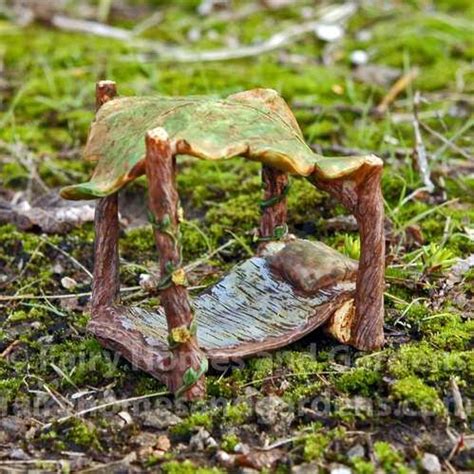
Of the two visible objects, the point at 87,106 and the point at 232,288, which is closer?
the point at 232,288

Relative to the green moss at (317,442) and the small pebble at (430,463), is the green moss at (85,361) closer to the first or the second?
the green moss at (317,442)

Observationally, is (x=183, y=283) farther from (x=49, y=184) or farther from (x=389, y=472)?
(x=49, y=184)

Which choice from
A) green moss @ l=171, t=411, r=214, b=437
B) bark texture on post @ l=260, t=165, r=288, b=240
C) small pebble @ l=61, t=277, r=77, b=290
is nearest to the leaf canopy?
bark texture on post @ l=260, t=165, r=288, b=240

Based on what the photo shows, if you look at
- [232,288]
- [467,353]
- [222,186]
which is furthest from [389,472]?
→ [222,186]

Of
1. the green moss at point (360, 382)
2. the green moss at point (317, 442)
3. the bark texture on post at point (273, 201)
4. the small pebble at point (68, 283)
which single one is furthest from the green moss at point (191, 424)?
the small pebble at point (68, 283)

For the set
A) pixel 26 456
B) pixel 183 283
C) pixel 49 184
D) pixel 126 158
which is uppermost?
pixel 126 158

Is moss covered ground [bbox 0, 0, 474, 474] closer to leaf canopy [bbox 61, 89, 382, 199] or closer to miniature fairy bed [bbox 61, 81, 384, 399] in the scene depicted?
miniature fairy bed [bbox 61, 81, 384, 399]

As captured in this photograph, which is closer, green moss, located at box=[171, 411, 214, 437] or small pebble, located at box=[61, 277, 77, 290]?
green moss, located at box=[171, 411, 214, 437]
